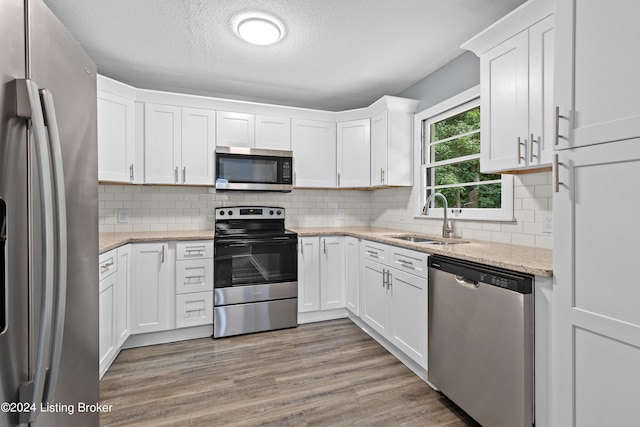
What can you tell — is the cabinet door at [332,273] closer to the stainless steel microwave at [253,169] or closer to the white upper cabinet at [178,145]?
the stainless steel microwave at [253,169]

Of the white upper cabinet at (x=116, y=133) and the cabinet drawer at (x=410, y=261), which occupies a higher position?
the white upper cabinet at (x=116, y=133)

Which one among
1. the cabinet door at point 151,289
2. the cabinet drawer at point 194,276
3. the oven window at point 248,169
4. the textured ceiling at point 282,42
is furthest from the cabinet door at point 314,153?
the cabinet door at point 151,289

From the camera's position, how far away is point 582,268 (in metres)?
1.19

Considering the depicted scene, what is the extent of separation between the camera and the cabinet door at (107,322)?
207 centimetres

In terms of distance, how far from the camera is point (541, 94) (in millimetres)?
1676

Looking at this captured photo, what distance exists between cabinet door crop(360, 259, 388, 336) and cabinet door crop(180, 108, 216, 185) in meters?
1.80

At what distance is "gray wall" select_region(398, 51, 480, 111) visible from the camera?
99.2 inches

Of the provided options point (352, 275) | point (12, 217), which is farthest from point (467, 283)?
point (12, 217)

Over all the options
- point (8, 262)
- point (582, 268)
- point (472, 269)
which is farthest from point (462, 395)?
point (8, 262)

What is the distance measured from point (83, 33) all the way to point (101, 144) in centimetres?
81

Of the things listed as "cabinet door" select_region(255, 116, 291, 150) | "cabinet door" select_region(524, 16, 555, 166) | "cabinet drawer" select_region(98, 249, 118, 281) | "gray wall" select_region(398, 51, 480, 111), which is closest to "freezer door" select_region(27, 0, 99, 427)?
"cabinet drawer" select_region(98, 249, 118, 281)

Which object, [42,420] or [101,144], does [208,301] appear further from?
[42,420]

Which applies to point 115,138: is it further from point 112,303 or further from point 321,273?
point 321,273

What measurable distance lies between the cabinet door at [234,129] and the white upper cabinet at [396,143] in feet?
4.54
